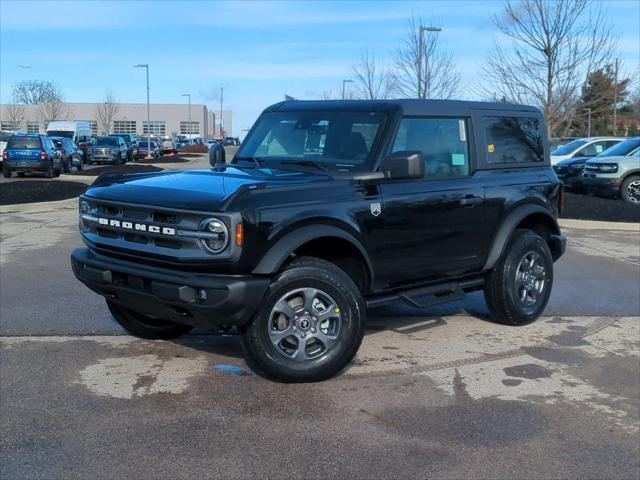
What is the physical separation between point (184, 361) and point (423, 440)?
2.13 metres

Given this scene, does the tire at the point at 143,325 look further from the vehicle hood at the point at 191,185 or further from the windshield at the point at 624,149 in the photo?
the windshield at the point at 624,149

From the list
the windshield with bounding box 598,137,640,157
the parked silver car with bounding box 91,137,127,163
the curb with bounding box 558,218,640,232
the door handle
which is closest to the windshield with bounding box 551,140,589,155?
the windshield with bounding box 598,137,640,157

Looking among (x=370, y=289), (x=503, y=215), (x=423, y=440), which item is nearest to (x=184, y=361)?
(x=370, y=289)

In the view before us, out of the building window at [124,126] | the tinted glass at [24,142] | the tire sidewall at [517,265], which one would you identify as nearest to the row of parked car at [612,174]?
the tire sidewall at [517,265]

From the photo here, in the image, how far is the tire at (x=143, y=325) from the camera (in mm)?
5914

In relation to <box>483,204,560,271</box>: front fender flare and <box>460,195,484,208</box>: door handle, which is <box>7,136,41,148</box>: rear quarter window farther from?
<box>460,195,484,208</box>: door handle

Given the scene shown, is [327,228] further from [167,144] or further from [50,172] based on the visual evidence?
[167,144]

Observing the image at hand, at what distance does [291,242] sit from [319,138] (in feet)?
4.66

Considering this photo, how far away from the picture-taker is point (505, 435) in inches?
167

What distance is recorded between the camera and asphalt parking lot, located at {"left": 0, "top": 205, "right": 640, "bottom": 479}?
3.85m

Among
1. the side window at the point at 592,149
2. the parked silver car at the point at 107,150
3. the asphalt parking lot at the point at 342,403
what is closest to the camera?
the asphalt parking lot at the point at 342,403

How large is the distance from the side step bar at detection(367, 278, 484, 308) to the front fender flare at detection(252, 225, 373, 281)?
25.2 inches

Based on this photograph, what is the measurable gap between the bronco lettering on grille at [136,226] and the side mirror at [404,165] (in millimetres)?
1672

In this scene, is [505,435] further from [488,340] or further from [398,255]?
[488,340]
